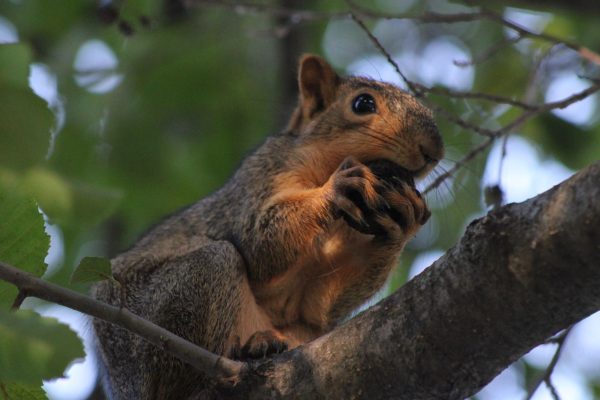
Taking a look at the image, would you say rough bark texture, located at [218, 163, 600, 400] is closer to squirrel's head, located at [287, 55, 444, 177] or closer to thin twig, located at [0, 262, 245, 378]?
thin twig, located at [0, 262, 245, 378]

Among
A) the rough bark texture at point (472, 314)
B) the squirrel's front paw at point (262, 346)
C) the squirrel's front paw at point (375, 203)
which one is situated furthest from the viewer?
the squirrel's front paw at point (375, 203)

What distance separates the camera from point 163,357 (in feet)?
10.8

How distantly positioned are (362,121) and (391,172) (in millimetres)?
503

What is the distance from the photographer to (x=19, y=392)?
2.34 metres

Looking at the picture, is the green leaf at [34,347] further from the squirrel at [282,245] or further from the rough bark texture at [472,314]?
the squirrel at [282,245]

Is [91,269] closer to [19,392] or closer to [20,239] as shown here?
[20,239]

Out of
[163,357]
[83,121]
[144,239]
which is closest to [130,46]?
[83,121]

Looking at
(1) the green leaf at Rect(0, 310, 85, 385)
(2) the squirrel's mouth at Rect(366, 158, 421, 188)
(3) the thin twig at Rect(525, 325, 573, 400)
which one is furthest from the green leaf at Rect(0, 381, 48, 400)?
(3) the thin twig at Rect(525, 325, 573, 400)

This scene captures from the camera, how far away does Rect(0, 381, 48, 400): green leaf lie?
7.63 feet

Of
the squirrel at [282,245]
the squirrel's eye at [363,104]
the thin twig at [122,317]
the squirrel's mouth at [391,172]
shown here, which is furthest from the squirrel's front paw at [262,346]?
the squirrel's eye at [363,104]

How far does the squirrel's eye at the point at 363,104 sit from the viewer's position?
404cm

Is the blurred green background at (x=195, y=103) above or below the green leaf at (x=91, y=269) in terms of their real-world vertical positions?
above

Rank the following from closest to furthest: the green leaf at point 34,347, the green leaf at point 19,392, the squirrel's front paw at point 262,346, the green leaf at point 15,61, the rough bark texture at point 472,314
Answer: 1. the green leaf at point 34,347
2. the rough bark texture at point 472,314
3. the green leaf at point 19,392
4. the green leaf at point 15,61
5. the squirrel's front paw at point 262,346

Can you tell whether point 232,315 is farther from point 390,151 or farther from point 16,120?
point 16,120
